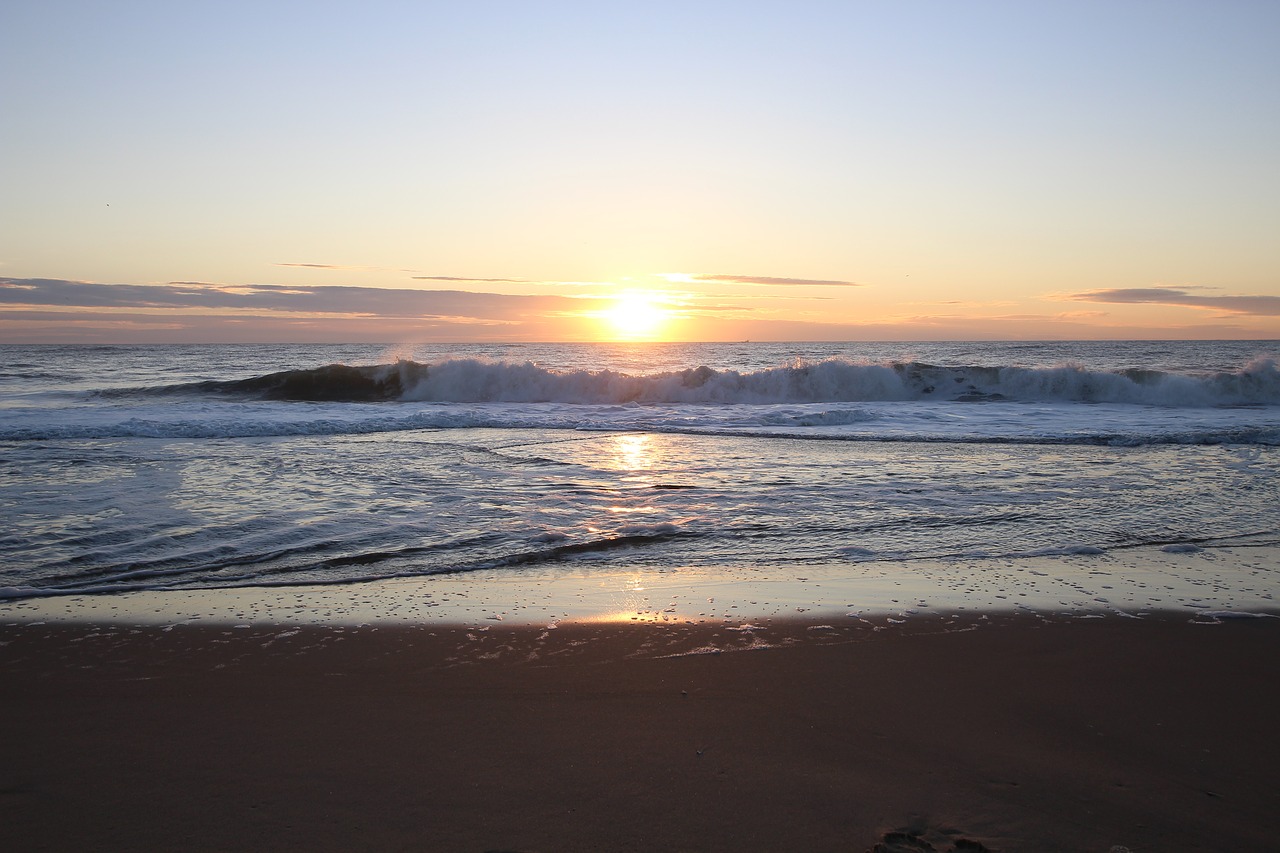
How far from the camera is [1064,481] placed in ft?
29.9

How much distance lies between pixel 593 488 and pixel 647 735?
5655 mm

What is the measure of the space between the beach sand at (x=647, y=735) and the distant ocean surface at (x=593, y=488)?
1496 mm

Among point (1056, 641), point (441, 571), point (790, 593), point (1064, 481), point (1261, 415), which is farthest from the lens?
point (1261, 415)

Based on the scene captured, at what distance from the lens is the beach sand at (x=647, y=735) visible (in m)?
2.55

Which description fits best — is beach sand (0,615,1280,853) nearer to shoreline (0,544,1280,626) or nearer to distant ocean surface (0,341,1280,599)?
shoreline (0,544,1280,626)

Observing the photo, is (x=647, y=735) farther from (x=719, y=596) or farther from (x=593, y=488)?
(x=593, y=488)

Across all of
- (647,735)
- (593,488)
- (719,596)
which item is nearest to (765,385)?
(593,488)

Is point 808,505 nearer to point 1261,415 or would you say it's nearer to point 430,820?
point 430,820

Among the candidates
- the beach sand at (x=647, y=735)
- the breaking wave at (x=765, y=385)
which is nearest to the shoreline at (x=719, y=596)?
the beach sand at (x=647, y=735)

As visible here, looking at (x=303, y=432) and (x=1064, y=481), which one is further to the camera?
(x=303, y=432)

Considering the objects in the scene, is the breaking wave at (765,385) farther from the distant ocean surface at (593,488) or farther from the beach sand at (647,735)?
the beach sand at (647,735)

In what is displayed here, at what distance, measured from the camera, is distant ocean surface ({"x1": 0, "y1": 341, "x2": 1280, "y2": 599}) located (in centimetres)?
603

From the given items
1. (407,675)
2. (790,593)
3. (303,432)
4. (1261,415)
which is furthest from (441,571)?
(1261,415)

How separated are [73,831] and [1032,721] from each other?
11.2 ft
